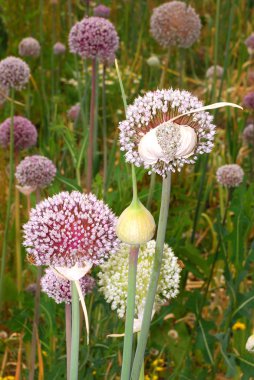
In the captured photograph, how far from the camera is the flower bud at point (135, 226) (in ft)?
1.87

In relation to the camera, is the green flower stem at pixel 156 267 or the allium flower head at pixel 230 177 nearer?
the green flower stem at pixel 156 267

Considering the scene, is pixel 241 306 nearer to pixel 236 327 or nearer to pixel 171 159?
pixel 236 327

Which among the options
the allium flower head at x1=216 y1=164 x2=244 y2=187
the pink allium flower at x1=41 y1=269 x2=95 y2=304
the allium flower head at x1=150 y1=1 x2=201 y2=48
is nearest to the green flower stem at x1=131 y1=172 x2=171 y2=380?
the pink allium flower at x1=41 y1=269 x2=95 y2=304

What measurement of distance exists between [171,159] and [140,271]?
25cm

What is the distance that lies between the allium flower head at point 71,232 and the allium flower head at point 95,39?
0.95 meters

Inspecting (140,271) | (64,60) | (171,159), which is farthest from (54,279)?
(64,60)

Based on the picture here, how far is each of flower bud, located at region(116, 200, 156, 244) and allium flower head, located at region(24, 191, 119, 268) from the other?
0.05 meters

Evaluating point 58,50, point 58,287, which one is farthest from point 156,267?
point 58,50

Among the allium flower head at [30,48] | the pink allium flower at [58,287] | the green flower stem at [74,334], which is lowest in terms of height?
the green flower stem at [74,334]

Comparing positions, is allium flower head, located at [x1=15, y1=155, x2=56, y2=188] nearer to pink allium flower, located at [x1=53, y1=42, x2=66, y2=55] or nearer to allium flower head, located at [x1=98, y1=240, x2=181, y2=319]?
allium flower head, located at [x1=98, y1=240, x2=181, y2=319]

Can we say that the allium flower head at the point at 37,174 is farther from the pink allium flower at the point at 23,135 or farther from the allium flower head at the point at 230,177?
the allium flower head at the point at 230,177

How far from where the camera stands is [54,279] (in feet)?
2.45

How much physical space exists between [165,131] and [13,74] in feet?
3.43

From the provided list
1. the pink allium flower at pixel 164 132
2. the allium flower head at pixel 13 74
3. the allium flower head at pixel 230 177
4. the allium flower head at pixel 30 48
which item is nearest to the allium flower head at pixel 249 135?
the allium flower head at pixel 230 177
